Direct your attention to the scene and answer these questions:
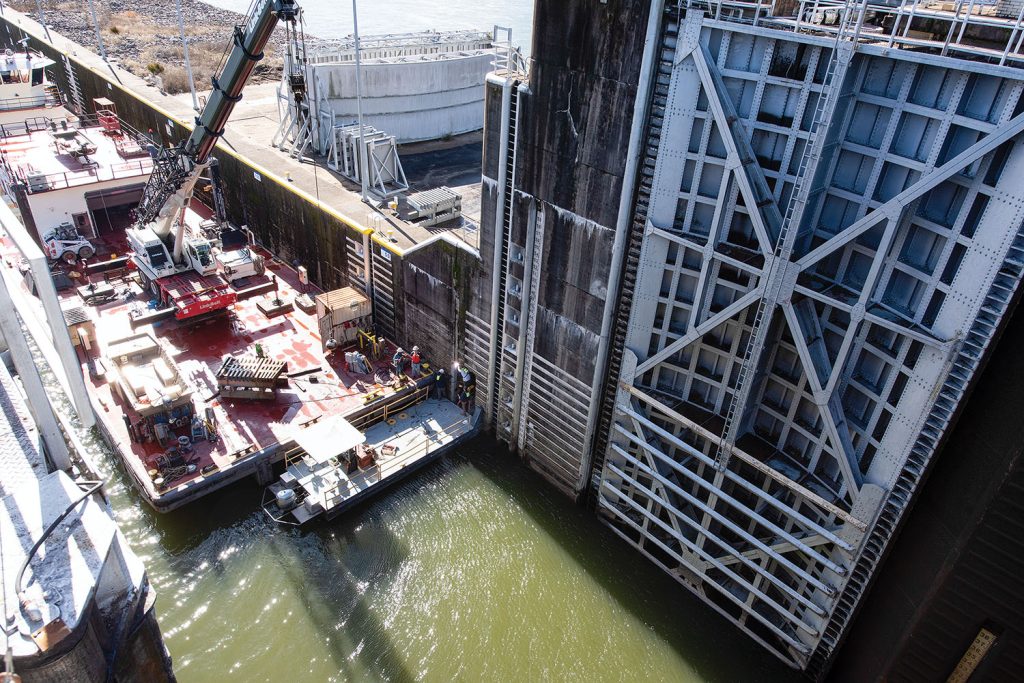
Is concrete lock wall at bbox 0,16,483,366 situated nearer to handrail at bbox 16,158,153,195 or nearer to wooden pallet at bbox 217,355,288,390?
handrail at bbox 16,158,153,195

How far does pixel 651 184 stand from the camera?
45.2 feet

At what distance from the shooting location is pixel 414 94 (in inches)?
1347

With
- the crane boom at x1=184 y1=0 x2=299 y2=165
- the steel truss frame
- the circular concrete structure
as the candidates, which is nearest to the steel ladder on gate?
the steel truss frame

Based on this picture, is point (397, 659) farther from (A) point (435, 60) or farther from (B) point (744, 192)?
(A) point (435, 60)

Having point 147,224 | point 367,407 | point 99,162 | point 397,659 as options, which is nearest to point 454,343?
point 367,407

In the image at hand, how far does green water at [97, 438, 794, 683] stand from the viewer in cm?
1452

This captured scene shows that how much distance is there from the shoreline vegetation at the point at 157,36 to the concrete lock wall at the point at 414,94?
23.9 ft

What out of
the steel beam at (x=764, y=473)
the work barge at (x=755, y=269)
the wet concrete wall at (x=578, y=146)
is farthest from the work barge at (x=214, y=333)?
the steel beam at (x=764, y=473)

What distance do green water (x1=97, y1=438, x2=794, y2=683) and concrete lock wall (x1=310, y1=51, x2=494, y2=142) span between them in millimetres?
20100

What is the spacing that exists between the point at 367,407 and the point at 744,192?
12.2m

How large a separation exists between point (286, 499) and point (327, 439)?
1780mm

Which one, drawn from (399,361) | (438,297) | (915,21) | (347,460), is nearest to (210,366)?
(399,361)

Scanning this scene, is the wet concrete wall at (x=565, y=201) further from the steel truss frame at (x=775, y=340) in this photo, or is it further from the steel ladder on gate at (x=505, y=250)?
the steel truss frame at (x=775, y=340)

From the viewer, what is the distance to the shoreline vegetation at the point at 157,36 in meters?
46.0
